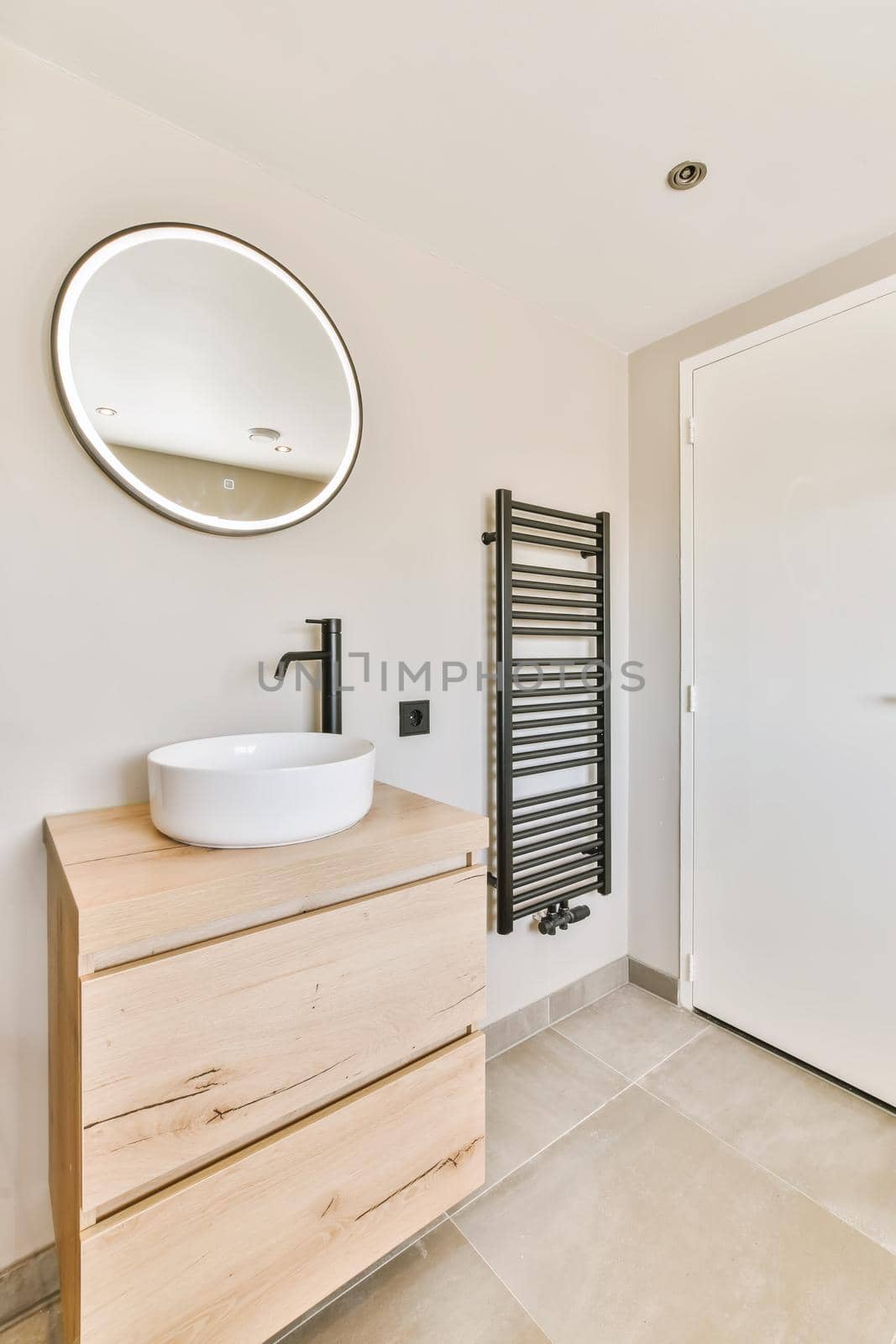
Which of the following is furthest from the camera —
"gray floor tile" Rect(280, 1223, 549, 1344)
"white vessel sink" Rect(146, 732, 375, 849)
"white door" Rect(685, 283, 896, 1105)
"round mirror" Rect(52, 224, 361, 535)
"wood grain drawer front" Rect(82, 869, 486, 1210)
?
"white door" Rect(685, 283, 896, 1105)

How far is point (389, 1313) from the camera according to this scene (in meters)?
1.07

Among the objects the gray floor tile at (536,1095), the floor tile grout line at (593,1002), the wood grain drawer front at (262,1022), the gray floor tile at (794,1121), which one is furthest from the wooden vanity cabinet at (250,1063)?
the floor tile grout line at (593,1002)

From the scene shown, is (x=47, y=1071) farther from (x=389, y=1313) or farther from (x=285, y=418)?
(x=285, y=418)

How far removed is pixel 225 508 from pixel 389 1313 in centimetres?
153

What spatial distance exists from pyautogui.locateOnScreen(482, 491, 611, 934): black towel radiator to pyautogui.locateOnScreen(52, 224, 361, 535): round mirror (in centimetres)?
55

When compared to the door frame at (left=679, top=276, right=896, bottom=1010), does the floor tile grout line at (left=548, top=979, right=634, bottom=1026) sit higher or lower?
lower

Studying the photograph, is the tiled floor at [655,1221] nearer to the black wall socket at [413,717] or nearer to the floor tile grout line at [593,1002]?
the floor tile grout line at [593,1002]

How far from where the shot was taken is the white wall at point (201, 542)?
42.5 inches

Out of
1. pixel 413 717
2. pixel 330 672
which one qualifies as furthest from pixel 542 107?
pixel 413 717

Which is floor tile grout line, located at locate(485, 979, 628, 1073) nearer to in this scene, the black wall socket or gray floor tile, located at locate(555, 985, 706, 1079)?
gray floor tile, located at locate(555, 985, 706, 1079)

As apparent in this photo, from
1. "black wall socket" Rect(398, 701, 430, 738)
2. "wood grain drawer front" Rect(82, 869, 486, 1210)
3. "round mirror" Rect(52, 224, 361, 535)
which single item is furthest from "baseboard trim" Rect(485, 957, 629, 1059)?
"round mirror" Rect(52, 224, 361, 535)

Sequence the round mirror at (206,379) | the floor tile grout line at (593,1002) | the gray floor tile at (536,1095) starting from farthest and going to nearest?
the floor tile grout line at (593,1002)
the gray floor tile at (536,1095)
the round mirror at (206,379)

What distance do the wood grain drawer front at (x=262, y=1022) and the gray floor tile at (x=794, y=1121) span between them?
90 cm

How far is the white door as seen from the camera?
5.07ft
